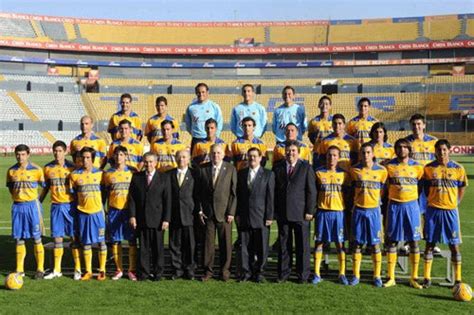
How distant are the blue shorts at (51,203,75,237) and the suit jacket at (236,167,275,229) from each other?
2.13m

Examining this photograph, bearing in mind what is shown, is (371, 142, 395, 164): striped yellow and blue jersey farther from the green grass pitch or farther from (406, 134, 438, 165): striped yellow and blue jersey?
the green grass pitch

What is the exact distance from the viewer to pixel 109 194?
6.55 m

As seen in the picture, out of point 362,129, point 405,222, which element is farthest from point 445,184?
point 362,129

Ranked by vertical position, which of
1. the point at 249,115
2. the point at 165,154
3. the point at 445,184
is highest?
the point at 249,115

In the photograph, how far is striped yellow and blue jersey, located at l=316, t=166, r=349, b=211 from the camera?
6.27 meters

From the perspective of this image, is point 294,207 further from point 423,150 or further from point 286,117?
point 423,150

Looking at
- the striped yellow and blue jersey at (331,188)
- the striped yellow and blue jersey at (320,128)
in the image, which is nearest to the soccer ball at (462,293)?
the striped yellow and blue jersey at (331,188)

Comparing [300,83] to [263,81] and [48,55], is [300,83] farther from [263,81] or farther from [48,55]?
[48,55]

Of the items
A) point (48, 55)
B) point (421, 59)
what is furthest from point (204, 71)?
point (421, 59)

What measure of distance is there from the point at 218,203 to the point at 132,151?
1722mm

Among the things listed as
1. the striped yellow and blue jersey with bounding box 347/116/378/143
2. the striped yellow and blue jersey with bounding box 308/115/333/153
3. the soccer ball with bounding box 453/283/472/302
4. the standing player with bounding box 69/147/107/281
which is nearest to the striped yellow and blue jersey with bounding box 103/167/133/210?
the standing player with bounding box 69/147/107/281

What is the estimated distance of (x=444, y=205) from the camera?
19.9 feet

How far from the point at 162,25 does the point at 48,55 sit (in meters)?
11.6

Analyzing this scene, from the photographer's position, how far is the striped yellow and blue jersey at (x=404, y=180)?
6.12 meters
